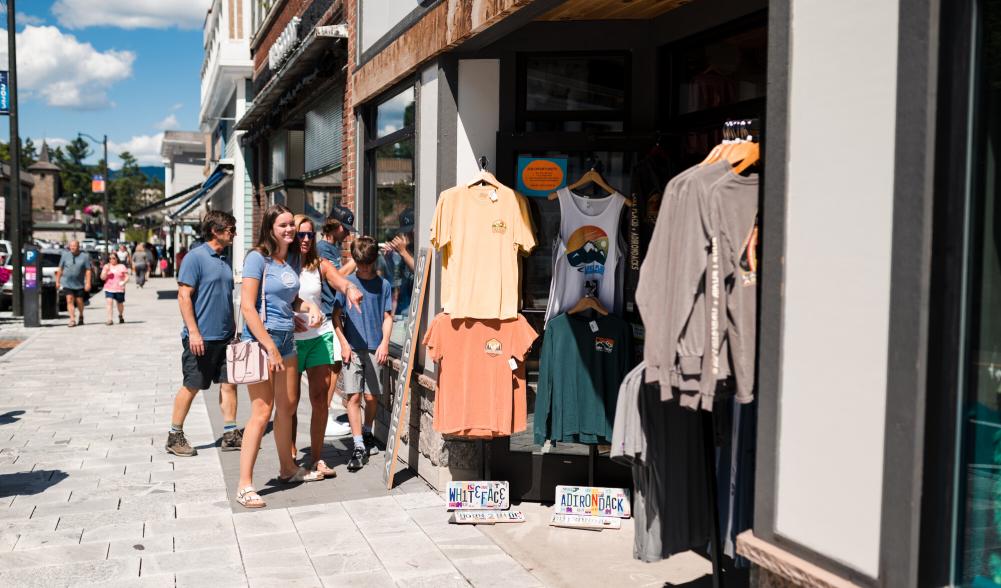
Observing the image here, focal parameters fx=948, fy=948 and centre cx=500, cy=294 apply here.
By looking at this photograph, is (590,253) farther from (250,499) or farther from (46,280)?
(46,280)

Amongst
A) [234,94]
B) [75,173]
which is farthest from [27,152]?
[234,94]

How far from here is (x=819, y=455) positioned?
3041 millimetres

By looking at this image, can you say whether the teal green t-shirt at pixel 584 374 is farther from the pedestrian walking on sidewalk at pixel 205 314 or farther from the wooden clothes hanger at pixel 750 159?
the pedestrian walking on sidewalk at pixel 205 314

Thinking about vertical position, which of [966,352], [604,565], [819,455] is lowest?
[604,565]

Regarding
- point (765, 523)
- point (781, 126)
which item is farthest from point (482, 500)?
point (781, 126)

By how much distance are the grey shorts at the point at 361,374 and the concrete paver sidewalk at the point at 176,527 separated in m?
0.71

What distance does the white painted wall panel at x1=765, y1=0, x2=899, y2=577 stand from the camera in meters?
2.82

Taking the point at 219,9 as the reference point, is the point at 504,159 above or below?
below

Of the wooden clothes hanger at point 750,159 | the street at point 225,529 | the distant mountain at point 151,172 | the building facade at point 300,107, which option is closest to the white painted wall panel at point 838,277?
the wooden clothes hanger at point 750,159

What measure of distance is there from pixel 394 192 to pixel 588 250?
2931 mm

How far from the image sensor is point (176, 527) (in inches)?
224

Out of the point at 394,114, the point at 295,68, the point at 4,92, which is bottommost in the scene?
the point at 394,114

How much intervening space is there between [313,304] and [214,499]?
1.45m

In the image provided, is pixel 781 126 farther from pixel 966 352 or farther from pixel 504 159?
pixel 504 159
